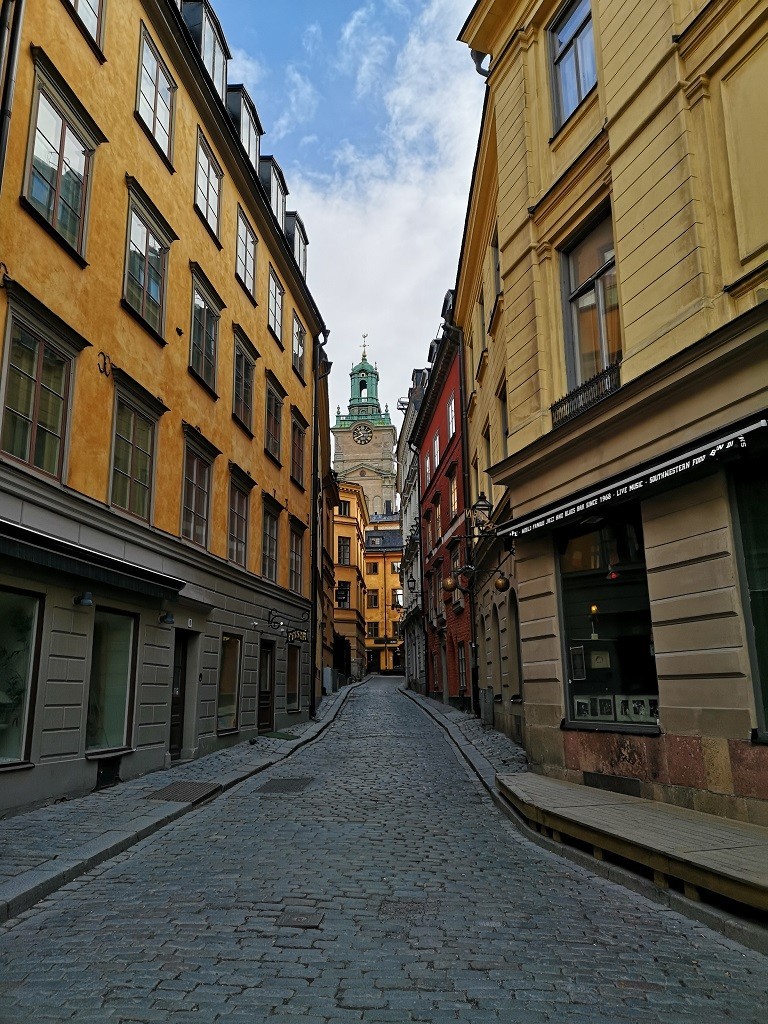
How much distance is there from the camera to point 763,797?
6980 mm

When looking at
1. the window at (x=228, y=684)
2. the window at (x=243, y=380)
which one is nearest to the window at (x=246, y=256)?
the window at (x=243, y=380)

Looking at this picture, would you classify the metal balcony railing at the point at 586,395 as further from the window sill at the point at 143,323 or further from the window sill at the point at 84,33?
the window sill at the point at 84,33

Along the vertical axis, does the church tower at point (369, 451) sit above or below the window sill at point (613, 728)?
above

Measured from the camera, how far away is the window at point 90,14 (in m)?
11.0

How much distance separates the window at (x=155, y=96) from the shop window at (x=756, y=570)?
1097 cm

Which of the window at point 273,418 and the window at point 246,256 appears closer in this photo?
the window at point 246,256

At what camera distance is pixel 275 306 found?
2167 cm

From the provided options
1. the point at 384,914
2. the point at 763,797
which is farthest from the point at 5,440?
the point at 763,797

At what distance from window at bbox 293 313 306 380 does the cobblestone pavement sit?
57.5 ft

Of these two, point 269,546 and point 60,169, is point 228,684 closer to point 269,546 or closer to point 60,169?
point 269,546

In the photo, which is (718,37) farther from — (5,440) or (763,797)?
(5,440)

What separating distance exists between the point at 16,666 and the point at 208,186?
11.2 metres

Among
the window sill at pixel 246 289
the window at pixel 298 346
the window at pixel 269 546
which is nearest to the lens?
the window sill at pixel 246 289

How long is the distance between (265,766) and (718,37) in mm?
12006
